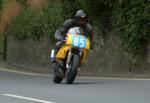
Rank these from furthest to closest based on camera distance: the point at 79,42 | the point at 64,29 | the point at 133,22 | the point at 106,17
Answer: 1. the point at 106,17
2. the point at 133,22
3. the point at 64,29
4. the point at 79,42

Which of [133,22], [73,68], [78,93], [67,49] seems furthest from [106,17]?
[78,93]

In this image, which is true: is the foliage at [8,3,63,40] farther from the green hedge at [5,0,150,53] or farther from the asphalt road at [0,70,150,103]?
the asphalt road at [0,70,150,103]

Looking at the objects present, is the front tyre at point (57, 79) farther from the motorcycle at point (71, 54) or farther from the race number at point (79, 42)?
the race number at point (79, 42)

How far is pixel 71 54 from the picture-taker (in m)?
15.2

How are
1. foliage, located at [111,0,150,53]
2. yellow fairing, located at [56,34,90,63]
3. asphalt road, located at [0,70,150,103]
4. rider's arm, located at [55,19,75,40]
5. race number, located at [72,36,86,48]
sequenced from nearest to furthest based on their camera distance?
asphalt road, located at [0,70,150,103] → race number, located at [72,36,86,48] → yellow fairing, located at [56,34,90,63] → rider's arm, located at [55,19,75,40] → foliage, located at [111,0,150,53]

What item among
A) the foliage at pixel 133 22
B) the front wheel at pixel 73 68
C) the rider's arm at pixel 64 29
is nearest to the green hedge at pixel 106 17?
the foliage at pixel 133 22

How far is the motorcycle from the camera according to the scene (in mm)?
15089

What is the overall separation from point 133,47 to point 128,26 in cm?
69

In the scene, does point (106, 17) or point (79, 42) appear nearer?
point (79, 42)

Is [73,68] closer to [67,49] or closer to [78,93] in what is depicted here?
[67,49]

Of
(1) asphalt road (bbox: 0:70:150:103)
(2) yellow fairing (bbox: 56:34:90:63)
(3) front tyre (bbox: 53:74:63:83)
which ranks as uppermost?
(2) yellow fairing (bbox: 56:34:90:63)

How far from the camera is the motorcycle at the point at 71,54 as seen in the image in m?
15.1

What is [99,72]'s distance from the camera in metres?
22.1

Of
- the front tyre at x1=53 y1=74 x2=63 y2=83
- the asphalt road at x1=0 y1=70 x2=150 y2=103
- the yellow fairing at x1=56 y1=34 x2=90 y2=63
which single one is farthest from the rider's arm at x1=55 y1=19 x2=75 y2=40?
the asphalt road at x1=0 y1=70 x2=150 y2=103
